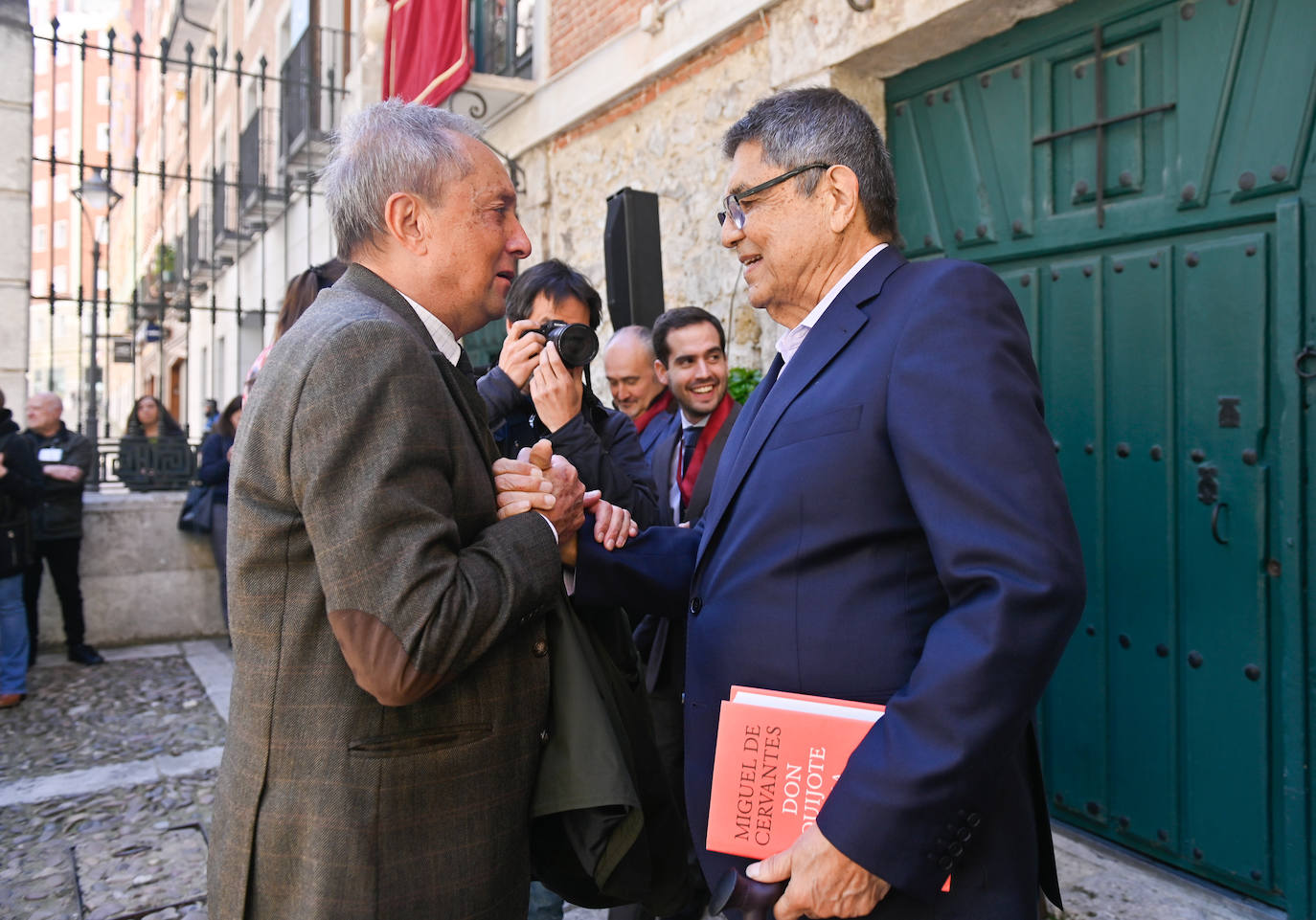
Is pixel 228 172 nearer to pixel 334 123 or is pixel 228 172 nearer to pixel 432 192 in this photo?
pixel 334 123

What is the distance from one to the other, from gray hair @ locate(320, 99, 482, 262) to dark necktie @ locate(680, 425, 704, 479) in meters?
1.96

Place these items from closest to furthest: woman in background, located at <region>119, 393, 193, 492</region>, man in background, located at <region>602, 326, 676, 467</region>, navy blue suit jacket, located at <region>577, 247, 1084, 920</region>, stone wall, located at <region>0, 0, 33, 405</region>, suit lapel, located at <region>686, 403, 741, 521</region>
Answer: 1. navy blue suit jacket, located at <region>577, 247, 1084, 920</region>
2. suit lapel, located at <region>686, 403, 741, 521</region>
3. man in background, located at <region>602, 326, 676, 467</region>
4. stone wall, located at <region>0, 0, 33, 405</region>
5. woman in background, located at <region>119, 393, 193, 492</region>

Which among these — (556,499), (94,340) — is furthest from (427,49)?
(556,499)

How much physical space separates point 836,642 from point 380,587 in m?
0.70

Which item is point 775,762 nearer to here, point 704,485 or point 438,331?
point 438,331

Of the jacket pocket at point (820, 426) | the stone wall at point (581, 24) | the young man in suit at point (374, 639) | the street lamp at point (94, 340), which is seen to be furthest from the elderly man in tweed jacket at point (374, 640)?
the street lamp at point (94, 340)

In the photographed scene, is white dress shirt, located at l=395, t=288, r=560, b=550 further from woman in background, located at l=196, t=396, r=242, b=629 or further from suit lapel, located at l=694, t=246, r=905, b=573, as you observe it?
woman in background, located at l=196, t=396, r=242, b=629

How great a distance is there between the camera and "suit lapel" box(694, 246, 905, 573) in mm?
1629

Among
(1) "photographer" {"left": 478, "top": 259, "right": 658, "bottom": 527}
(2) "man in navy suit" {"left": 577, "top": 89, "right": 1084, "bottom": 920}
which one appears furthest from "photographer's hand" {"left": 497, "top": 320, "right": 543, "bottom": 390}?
(2) "man in navy suit" {"left": 577, "top": 89, "right": 1084, "bottom": 920}

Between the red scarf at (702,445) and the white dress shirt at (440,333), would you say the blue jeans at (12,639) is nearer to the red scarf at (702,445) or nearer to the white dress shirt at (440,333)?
the red scarf at (702,445)

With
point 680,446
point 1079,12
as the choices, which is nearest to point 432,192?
point 680,446

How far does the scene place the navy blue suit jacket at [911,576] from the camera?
1.29 metres

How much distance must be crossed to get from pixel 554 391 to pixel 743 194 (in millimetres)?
975

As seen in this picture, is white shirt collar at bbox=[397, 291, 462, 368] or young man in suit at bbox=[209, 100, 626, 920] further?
white shirt collar at bbox=[397, 291, 462, 368]
